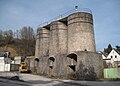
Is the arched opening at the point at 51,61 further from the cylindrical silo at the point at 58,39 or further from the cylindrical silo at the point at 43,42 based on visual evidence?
the cylindrical silo at the point at 43,42

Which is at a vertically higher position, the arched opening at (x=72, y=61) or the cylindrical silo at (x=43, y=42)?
the cylindrical silo at (x=43, y=42)

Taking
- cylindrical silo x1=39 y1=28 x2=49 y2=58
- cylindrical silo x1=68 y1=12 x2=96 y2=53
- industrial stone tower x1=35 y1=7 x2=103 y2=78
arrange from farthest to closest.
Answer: cylindrical silo x1=39 y1=28 x2=49 y2=58, cylindrical silo x1=68 y1=12 x2=96 y2=53, industrial stone tower x1=35 y1=7 x2=103 y2=78

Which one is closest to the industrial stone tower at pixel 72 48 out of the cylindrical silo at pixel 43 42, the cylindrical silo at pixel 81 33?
the cylindrical silo at pixel 81 33

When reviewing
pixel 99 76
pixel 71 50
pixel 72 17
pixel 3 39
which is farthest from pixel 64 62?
pixel 3 39

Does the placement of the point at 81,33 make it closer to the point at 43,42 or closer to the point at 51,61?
the point at 51,61

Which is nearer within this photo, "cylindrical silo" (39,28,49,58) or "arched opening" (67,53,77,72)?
"arched opening" (67,53,77,72)

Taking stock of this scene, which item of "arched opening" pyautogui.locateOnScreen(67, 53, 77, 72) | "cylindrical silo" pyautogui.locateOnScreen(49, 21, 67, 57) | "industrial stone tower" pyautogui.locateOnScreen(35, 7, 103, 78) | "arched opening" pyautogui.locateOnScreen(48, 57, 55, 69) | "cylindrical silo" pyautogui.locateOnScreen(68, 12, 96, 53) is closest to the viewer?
"industrial stone tower" pyautogui.locateOnScreen(35, 7, 103, 78)

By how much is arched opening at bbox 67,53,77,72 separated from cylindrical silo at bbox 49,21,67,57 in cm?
423

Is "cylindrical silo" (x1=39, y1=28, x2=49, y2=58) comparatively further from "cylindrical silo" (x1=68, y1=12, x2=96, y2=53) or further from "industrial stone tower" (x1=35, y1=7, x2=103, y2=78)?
"cylindrical silo" (x1=68, y1=12, x2=96, y2=53)

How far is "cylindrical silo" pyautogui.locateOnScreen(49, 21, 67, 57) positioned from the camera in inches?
1328

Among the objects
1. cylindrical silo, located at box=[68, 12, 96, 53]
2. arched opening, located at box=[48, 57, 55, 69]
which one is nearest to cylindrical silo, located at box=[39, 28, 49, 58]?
arched opening, located at box=[48, 57, 55, 69]

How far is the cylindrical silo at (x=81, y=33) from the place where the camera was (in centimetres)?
2933

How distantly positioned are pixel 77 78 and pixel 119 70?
23.7 feet

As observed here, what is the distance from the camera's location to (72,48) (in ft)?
98.7
